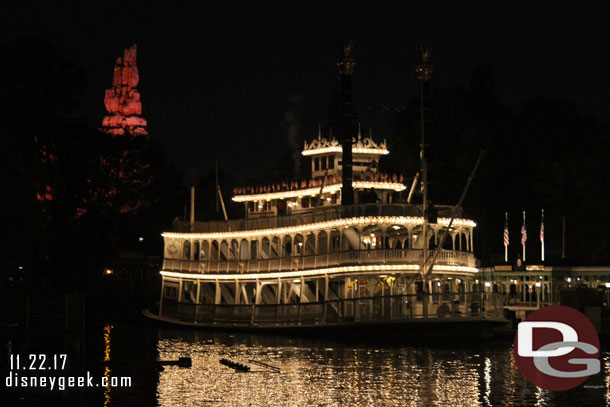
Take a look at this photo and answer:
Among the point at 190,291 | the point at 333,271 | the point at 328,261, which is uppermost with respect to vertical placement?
the point at 328,261

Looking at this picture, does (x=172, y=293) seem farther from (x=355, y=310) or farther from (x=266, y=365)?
(x=266, y=365)

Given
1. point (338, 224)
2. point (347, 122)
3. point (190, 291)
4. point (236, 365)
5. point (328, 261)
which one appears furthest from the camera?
point (190, 291)

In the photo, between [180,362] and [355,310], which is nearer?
[180,362]

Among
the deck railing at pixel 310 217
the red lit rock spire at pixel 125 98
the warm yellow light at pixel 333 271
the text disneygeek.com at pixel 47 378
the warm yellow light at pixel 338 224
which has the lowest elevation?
the text disneygeek.com at pixel 47 378

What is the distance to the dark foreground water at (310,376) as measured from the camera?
26.2m

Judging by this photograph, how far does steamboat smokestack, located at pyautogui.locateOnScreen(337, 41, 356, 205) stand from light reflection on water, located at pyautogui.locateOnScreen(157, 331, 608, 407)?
822 centimetres

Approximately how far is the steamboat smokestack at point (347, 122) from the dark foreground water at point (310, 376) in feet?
23.1

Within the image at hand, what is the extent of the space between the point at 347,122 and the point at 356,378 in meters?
20.8

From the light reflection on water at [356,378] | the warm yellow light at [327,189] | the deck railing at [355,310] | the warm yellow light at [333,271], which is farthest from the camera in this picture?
the warm yellow light at [327,189]

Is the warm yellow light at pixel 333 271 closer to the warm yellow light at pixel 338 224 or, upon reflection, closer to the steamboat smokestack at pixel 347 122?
the warm yellow light at pixel 338 224

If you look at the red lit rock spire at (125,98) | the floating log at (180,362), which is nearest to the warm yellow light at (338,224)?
the floating log at (180,362)

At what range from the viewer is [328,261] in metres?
44.8

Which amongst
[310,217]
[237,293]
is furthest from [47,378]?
[237,293]

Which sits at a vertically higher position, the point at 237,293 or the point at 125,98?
the point at 125,98
